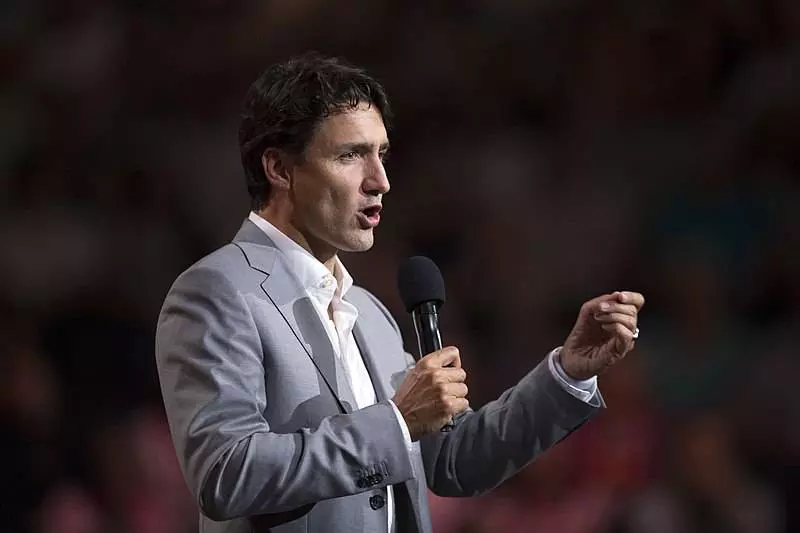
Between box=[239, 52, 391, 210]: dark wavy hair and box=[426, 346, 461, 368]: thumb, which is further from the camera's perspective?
box=[239, 52, 391, 210]: dark wavy hair

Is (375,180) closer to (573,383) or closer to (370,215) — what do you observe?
(370,215)

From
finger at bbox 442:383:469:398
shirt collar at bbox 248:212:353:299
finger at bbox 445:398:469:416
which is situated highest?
shirt collar at bbox 248:212:353:299

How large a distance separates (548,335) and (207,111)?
95 cm

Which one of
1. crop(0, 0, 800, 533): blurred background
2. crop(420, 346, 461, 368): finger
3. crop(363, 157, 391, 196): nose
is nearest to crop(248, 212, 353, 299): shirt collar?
crop(363, 157, 391, 196): nose

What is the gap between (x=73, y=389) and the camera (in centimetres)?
251

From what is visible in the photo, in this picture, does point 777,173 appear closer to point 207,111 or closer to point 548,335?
point 548,335

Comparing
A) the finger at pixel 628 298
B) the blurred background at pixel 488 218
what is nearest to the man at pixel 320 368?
the finger at pixel 628 298

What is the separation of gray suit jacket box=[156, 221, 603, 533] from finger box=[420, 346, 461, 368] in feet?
0.21

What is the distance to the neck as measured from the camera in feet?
4.60

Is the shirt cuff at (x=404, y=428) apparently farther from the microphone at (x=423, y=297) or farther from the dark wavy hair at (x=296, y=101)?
the dark wavy hair at (x=296, y=101)

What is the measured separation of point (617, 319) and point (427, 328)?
0.21 meters

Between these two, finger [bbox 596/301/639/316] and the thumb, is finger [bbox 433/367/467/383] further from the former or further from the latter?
finger [bbox 596/301/639/316]

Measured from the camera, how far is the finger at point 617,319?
1.31m

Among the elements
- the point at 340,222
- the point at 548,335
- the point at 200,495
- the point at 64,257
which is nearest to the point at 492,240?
the point at 548,335
